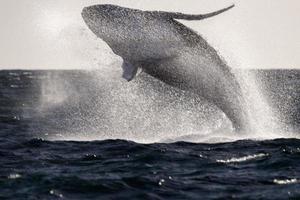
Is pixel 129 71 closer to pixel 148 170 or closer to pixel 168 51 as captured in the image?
pixel 168 51

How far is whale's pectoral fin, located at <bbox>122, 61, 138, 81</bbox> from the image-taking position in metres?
18.3

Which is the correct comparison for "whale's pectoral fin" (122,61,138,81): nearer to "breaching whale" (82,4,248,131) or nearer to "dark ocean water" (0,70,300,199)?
"breaching whale" (82,4,248,131)

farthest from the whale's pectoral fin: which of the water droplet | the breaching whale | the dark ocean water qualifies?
the water droplet

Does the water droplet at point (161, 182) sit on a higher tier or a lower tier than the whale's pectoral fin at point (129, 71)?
higher

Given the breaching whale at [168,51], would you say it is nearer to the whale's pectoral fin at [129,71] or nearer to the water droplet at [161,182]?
the whale's pectoral fin at [129,71]

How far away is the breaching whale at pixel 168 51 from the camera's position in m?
18.0

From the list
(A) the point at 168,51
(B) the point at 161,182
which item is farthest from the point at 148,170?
(A) the point at 168,51

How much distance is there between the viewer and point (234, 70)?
2095cm

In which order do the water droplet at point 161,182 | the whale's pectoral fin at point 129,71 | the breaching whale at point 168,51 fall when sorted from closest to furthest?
the water droplet at point 161,182 < the breaching whale at point 168,51 < the whale's pectoral fin at point 129,71

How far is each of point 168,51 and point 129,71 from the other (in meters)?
1.25

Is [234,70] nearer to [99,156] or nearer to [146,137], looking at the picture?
[146,137]

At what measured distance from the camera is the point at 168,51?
1869 centimetres

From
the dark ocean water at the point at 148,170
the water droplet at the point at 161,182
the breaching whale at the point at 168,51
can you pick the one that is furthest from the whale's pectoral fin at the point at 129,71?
the water droplet at the point at 161,182

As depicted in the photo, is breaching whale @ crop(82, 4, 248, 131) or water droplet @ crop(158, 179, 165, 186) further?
breaching whale @ crop(82, 4, 248, 131)
